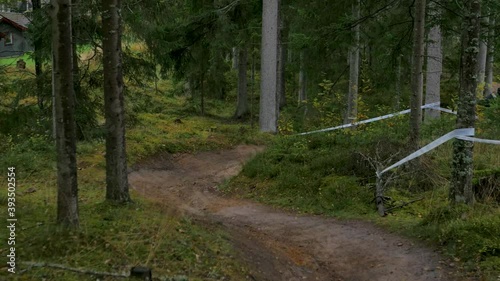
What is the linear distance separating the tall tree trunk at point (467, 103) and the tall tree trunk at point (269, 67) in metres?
10.2

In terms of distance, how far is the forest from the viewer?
5.54m

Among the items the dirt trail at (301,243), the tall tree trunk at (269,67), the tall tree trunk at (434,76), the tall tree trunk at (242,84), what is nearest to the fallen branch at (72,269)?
the dirt trail at (301,243)

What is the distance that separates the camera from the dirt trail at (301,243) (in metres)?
6.49

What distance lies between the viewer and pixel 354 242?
7.82 metres

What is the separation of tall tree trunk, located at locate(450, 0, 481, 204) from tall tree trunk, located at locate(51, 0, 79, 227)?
5.61 metres

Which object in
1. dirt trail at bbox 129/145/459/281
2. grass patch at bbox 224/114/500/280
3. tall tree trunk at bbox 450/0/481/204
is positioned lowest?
dirt trail at bbox 129/145/459/281

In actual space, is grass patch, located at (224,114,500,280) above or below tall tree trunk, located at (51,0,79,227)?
below

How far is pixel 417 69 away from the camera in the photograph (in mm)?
9805

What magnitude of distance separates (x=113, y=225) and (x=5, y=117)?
374 cm

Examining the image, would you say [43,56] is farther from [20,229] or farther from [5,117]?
[20,229]

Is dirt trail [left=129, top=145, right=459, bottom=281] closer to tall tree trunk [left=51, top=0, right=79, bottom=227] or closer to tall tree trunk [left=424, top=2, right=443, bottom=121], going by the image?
tall tree trunk [left=51, top=0, right=79, bottom=227]

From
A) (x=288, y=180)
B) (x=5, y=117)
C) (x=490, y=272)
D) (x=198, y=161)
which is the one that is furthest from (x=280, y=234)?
(x=198, y=161)

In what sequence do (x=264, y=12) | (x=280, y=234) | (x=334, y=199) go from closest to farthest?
(x=280, y=234)
(x=334, y=199)
(x=264, y=12)

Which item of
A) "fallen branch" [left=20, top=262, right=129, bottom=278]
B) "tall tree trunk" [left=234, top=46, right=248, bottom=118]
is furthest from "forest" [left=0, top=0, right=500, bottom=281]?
"tall tree trunk" [left=234, top=46, right=248, bottom=118]
